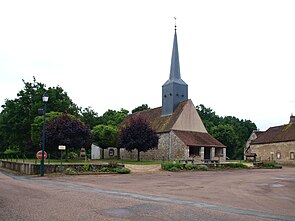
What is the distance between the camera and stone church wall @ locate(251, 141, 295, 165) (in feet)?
165

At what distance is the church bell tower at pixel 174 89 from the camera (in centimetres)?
4872

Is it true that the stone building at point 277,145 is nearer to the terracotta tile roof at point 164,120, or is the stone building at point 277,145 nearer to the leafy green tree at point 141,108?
the terracotta tile roof at point 164,120

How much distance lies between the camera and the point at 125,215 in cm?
845

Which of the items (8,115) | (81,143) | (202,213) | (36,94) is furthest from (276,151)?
(202,213)

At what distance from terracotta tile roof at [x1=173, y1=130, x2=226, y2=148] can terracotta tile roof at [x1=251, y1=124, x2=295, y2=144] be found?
12.7 metres

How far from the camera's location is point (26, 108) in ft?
180

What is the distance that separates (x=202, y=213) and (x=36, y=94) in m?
49.5

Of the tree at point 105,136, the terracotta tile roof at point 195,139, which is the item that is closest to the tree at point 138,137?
the terracotta tile roof at point 195,139

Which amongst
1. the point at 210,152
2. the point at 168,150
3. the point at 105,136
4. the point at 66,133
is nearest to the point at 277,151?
the point at 210,152

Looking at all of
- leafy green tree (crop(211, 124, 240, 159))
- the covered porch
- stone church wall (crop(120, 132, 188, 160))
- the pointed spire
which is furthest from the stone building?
the pointed spire

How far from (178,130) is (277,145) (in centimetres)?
1797

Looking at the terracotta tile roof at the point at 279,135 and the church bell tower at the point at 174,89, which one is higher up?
the church bell tower at the point at 174,89

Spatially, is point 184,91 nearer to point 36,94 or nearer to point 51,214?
point 36,94

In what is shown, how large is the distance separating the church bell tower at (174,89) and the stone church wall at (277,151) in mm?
16579
